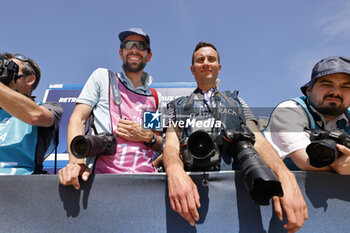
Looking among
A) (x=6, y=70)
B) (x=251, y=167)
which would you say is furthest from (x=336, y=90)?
(x=6, y=70)

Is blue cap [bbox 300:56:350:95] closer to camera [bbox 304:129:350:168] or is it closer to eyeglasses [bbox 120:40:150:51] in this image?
camera [bbox 304:129:350:168]

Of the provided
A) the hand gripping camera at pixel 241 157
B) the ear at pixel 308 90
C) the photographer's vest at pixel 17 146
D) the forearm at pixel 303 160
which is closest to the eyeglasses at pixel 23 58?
the photographer's vest at pixel 17 146

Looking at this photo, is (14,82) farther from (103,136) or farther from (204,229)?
(204,229)

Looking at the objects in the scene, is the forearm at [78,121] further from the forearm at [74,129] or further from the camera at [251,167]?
the camera at [251,167]

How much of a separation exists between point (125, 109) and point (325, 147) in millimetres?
1660

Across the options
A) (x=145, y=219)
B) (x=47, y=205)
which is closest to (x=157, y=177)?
(x=145, y=219)

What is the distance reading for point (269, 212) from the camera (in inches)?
66.2

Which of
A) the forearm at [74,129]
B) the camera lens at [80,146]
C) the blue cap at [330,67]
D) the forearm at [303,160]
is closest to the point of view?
the camera lens at [80,146]

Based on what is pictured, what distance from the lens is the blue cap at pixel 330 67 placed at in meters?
2.13

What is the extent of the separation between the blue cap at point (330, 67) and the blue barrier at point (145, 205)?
897 mm

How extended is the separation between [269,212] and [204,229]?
17.8 inches

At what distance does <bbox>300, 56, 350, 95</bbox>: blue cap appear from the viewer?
2135 mm

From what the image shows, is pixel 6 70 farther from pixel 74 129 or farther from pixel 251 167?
pixel 251 167

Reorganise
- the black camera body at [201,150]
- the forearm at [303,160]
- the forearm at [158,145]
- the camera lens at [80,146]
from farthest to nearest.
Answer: the forearm at [158,145] < the forearm at [303,160] < the camera lens at [80,146] < the black camera body at [201,150]
